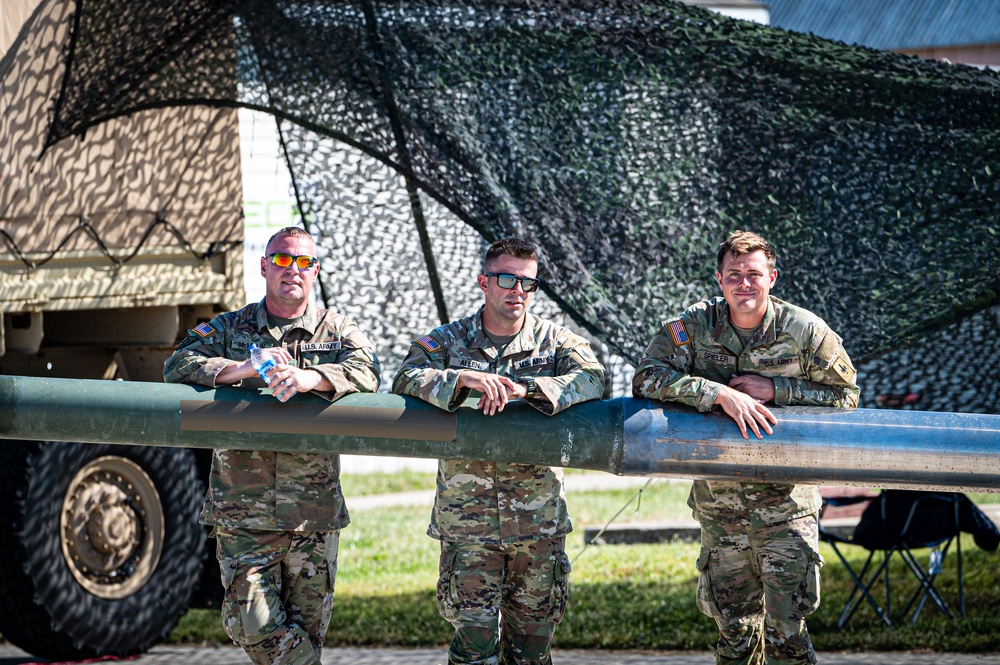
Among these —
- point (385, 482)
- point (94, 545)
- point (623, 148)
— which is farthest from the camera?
point (385, 482)

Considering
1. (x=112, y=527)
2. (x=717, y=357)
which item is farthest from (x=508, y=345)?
(x=112, y=527)

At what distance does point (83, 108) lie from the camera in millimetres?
5184

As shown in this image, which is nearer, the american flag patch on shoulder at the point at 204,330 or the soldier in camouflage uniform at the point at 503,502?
the soldier in camouflage uniform at the point at 503,502

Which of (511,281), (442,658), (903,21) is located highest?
(903,21)

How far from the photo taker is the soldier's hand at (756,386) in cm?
382

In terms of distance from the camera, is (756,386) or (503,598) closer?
(756,386)

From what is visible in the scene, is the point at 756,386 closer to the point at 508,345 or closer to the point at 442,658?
the point at 508,345

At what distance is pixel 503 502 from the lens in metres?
3.86

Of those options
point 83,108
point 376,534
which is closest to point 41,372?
point 83,108

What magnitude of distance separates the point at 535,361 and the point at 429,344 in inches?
13.4

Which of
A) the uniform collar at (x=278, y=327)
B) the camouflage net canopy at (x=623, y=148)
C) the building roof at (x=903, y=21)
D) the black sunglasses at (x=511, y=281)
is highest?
the building roof at (x=903, y=21)

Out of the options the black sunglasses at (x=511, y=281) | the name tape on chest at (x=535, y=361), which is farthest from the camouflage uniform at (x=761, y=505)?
the black sunglasses at (x=511, y=281)

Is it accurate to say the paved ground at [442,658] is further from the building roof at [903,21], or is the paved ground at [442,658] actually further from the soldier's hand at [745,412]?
the building roof at [903,21]

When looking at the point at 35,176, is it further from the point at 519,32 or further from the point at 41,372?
the point at 519,32
